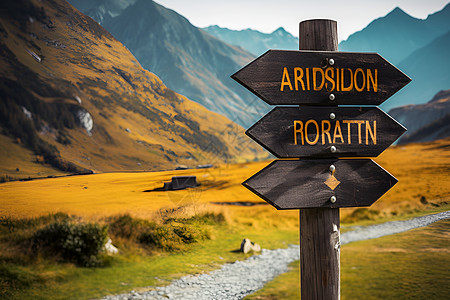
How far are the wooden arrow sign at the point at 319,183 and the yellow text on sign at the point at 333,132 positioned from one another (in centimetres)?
19

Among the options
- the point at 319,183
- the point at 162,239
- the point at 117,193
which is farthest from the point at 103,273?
the point at 319,183

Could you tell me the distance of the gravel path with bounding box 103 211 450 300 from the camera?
601cm

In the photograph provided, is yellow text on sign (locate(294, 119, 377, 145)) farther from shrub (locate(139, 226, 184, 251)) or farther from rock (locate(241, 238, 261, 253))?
rock (locate(241, 238, 261, 253))

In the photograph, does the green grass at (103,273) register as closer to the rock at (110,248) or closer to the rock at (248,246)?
the rock at (110,248)

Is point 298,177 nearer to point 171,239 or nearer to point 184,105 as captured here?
point 171,239

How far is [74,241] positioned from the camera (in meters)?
5.27

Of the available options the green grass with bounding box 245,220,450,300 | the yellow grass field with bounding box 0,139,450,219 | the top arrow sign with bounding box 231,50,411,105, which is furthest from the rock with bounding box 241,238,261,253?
the top arrow sign with bounding box 231,50,411,105

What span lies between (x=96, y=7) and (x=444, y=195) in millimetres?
7815

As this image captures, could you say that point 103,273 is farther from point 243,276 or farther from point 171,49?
point 171,49

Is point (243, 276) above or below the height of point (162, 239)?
below

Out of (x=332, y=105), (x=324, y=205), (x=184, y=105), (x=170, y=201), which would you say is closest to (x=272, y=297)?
(x=170, y=201)

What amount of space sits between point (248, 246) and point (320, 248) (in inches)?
256

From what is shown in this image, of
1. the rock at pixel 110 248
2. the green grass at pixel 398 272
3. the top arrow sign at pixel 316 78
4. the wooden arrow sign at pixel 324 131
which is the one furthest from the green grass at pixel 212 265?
the top arrow sign at pixel 316 78

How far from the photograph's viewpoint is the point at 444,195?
630 centimetres
